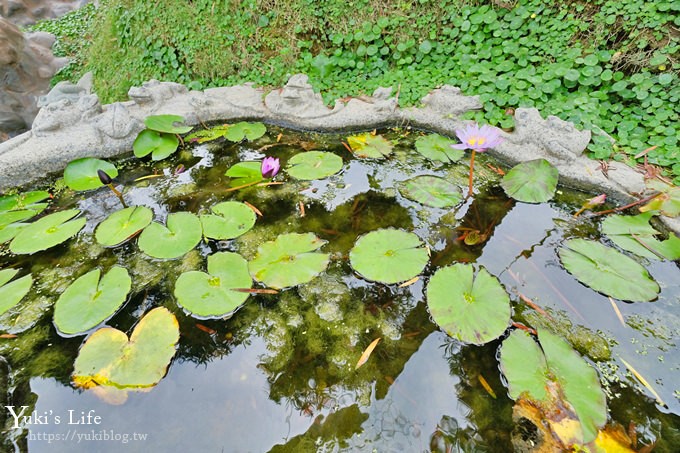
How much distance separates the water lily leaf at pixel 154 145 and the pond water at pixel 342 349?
704 mm

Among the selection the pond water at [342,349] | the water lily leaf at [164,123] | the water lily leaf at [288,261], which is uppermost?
the water lily leaf at [164,123]

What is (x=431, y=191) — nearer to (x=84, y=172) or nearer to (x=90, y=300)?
(x=90, y=300)

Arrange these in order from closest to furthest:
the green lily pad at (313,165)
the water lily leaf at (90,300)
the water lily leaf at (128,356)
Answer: the water lily leaf at (128,356)
the water lily leaf at (90,300)
the green lily pad at (313,165)

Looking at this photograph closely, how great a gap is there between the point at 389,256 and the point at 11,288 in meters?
2.31

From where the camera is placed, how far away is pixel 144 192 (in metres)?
2.79

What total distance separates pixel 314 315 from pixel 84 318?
1252 mm

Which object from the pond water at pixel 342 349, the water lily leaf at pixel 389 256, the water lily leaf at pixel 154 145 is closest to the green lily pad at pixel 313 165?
the pond water at pixel 342 349

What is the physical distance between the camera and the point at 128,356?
168 centimetres

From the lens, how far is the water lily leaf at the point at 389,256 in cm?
201

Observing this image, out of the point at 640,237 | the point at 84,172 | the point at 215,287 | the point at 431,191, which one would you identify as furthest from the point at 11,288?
the point at 640,237

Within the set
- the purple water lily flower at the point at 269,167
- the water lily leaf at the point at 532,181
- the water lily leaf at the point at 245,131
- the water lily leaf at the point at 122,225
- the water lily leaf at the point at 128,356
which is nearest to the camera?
the water lily leaf at the point at 128,356

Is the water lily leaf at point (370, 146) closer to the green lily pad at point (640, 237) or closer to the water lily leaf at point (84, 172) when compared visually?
the green lily pad at point (640, 237)

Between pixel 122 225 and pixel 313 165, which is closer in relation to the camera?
pixel 122 225

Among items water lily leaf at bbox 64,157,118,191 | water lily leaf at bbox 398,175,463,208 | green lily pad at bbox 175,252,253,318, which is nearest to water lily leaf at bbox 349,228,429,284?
water lily leaf at bbox 398,175,463,208
